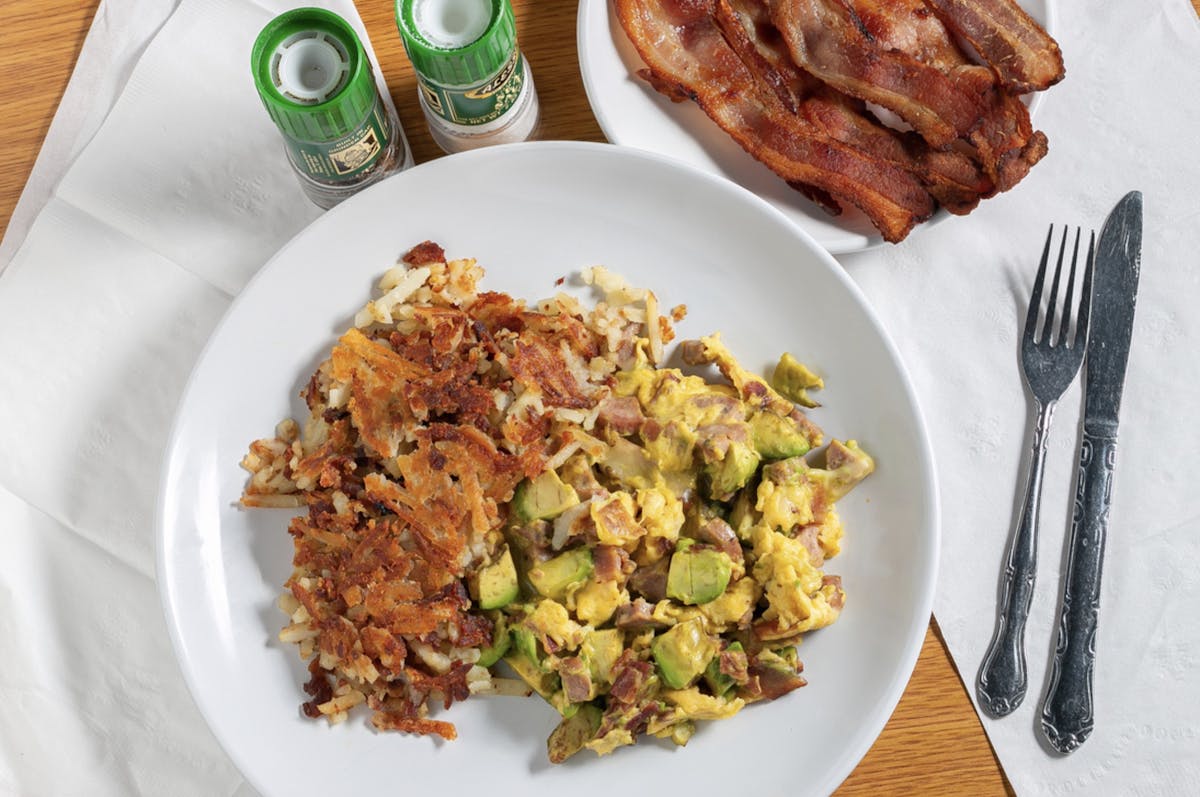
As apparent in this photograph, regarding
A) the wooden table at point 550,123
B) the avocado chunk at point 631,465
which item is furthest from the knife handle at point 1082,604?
the avocado chunk at point 631,465

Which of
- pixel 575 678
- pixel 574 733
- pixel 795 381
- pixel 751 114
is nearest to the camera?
pixel 575 678

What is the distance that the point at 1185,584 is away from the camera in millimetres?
2055

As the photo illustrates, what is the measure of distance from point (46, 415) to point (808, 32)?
1.84 m

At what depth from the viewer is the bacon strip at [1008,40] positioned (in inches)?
77.6

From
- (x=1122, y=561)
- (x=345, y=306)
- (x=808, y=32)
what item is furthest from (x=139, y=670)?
(x=1122, y=561)

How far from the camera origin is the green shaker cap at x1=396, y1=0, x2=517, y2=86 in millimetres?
1766

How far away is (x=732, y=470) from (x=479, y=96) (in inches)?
33.2

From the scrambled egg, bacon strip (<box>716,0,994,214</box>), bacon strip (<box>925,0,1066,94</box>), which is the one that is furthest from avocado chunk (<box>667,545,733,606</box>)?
bacon strip (<box>925,0,1066,94</box>)

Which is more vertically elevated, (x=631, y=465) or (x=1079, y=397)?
(x=631, y=465)

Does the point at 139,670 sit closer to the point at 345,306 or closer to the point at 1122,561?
the point at 345,306

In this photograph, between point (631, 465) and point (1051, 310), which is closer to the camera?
point (631, 465)

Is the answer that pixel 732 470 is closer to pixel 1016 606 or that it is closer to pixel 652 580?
pixel 652 580

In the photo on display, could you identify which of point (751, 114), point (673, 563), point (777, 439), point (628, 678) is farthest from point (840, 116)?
point (628, 678)

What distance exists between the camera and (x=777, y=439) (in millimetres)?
1804
